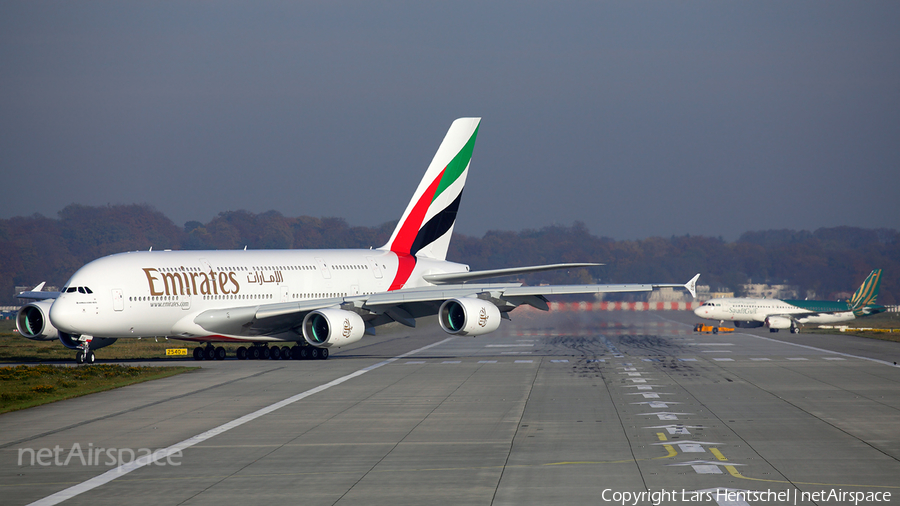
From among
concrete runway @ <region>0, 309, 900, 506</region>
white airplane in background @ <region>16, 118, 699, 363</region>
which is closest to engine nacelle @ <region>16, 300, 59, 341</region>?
white airplane in background @ <region>16, 118, 699, 363</region>

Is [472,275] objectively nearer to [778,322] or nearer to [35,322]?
[35,322]

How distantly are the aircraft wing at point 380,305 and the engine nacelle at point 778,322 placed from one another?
4379cm

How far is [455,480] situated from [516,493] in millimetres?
1270

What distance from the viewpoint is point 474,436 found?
55.1ft

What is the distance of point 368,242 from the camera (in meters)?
141

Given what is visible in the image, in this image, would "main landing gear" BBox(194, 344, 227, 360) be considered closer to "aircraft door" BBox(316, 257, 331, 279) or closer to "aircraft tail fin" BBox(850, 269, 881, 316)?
"aircraft door" BBox(316, 257, 331, 279)

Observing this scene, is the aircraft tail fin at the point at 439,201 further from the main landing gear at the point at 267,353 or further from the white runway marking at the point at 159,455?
the white runway marking at the point at 159,455

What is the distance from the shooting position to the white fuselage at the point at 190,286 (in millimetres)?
31844

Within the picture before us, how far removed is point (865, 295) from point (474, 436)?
264 ft

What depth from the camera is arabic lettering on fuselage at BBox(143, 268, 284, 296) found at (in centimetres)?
3309

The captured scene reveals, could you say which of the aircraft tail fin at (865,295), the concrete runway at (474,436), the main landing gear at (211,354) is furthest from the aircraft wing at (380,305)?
the aircraft tail fin at (865,295)

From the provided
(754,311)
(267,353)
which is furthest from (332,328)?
(754,311)

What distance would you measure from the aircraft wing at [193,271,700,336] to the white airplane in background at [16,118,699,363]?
0.16 ft

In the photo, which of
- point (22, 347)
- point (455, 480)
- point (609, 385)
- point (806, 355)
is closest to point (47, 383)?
point (609, 385)
